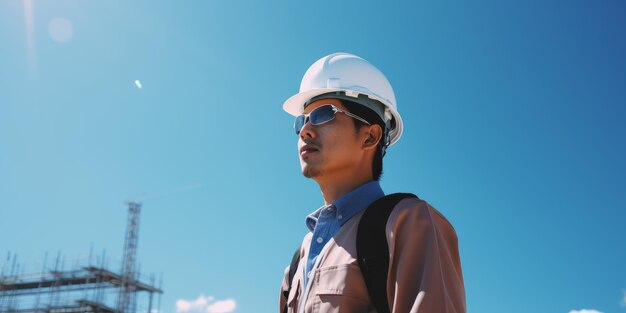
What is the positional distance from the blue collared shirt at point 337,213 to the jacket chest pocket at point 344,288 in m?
0.27

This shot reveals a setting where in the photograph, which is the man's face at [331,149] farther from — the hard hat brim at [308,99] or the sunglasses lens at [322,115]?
the hard hat brim at [308,99]

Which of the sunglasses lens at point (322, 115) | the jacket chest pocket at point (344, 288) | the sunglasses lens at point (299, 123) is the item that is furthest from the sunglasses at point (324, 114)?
the jacket chest pocket at point (344, 288)

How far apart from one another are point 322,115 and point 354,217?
22.9 inches

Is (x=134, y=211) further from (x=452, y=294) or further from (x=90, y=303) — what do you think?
(x=452, y=294)

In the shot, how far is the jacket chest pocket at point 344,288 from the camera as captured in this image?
2.26m

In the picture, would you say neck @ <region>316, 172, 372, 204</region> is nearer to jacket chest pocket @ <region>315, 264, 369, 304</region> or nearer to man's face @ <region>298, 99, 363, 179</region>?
man's face @ <region>298, 99, 363, 179</region>

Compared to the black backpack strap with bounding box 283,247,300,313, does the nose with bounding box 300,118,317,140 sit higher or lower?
higher

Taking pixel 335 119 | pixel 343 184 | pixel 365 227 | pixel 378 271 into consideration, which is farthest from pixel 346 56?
pixel 378 271

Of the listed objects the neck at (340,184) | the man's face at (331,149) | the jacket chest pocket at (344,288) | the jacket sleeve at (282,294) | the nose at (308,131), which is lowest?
the jacket chest pocket at (344,288)

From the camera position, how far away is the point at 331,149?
283 cm

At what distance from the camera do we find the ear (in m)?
2.92

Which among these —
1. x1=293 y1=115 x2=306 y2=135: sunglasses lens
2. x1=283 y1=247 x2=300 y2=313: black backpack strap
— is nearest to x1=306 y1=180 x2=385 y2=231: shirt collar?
x1=283 y1=247 x2=300 y2=313: black backpack strap

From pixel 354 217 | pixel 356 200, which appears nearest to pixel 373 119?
pixel 356 200

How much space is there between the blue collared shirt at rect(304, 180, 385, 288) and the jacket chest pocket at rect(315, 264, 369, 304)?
0.27 m
